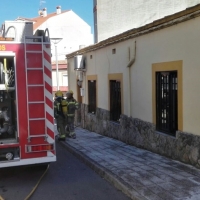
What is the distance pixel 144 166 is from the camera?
6.66 metres

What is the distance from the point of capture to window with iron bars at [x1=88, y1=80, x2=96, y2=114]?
1353 centimetres

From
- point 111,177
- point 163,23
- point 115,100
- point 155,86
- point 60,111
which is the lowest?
point 111,177

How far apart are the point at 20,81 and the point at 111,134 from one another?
19.2 feet

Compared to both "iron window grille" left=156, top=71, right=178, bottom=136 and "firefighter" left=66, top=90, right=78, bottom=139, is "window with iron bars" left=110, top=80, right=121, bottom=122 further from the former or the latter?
"iron window grille" left=156, top=71, right=178, bottom=136

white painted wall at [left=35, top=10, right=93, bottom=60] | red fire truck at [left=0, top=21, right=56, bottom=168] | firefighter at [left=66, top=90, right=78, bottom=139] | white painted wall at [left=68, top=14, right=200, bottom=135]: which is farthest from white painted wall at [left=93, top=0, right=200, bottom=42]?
white painted wall at [left=35, top=10, right=93, bottom=60]

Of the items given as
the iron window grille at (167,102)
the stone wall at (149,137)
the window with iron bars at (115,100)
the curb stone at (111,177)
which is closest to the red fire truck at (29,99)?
the curb stone at (111,177)

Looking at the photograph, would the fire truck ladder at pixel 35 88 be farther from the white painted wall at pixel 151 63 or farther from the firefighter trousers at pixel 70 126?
the firefighter trousers at pixel 70 126

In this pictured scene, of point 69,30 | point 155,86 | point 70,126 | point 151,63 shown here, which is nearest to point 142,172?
point 155,86

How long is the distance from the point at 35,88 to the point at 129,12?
8133 mm

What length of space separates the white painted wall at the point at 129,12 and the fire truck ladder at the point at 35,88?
23.2 ft

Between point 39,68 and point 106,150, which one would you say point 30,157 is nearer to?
point 39,68

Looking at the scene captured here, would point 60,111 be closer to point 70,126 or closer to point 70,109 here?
point 70,109

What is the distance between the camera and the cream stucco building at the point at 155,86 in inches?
252

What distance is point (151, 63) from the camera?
8.01m
